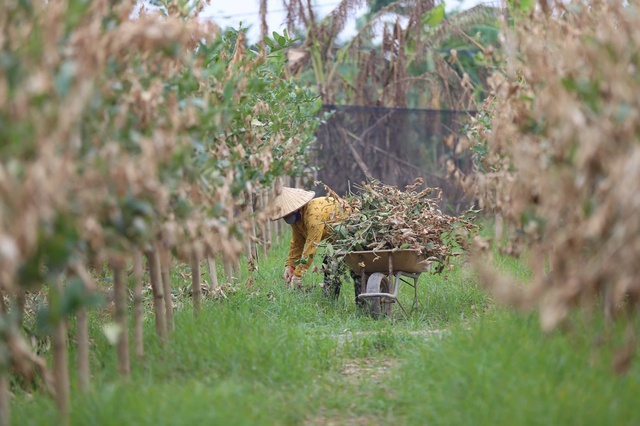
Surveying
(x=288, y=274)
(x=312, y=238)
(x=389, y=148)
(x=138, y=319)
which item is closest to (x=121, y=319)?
(x=138, y=319)

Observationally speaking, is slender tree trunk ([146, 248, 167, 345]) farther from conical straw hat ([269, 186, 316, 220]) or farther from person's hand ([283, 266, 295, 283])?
person's hand ([283, 266, 295, 283])

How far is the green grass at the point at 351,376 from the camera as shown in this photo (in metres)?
4.07

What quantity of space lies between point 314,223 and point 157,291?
3.06 m

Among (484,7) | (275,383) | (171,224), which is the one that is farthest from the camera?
(484,7)

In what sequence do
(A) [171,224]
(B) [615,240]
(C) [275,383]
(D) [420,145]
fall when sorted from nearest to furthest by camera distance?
(B) [615,240], (A) [171,224], (C) [275,383], (D) [420,145]

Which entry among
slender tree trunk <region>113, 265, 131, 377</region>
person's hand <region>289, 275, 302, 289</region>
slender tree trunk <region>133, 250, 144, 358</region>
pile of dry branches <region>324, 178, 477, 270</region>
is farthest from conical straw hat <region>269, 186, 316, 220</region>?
slender tree trunk <region>113, 265, 131, 377</region>

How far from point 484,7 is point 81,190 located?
16201 mm

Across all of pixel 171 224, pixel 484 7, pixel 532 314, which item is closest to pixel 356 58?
pixel 484 7

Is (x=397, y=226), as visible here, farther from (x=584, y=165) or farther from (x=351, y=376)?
(x=584, y=165)

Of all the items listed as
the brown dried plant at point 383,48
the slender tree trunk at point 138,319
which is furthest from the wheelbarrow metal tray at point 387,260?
the brown dried plant at point 383,48

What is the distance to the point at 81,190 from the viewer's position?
3285mm

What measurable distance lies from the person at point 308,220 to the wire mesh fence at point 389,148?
6673 mm

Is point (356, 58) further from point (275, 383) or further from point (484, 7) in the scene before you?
point (275, 383)

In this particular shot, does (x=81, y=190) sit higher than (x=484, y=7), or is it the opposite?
(x=484, y=7)
